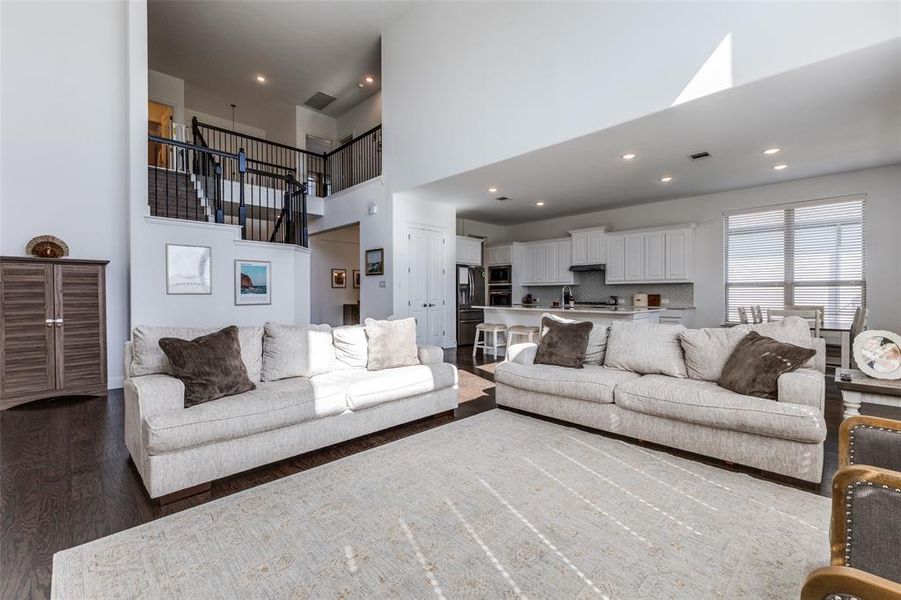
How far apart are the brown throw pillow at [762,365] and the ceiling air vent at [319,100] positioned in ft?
31.2

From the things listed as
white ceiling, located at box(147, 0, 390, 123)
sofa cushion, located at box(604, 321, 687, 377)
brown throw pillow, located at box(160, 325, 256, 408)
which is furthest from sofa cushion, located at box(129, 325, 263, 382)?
white ceiling, located at box(147, 0, 390, 123)

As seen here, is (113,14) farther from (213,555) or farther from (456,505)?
(456,505)

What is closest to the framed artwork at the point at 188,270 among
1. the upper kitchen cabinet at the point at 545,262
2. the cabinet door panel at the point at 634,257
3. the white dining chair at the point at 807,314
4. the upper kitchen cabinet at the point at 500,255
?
the upper kitchen cabinet at the point at 500,255

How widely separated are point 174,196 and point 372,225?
10.0 ft

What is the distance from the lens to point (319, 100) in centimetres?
961

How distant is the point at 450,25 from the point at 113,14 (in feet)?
14.6

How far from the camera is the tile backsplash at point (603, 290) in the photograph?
7445 mm

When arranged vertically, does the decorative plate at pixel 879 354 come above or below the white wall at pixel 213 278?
below

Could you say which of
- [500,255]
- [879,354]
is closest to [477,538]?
[879,354]

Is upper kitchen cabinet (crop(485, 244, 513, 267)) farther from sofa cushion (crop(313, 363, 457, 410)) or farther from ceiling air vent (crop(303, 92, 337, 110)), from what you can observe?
sofa cushion (crop(313, 363, 457, 410))

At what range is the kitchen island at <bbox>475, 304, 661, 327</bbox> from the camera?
586 cm

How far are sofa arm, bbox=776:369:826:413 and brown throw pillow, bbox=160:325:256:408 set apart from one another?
347 cm

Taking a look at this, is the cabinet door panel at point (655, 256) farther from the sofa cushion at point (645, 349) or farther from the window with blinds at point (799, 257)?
the sofa cushion at point (645, 349)

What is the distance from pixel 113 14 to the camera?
17.6 feet
